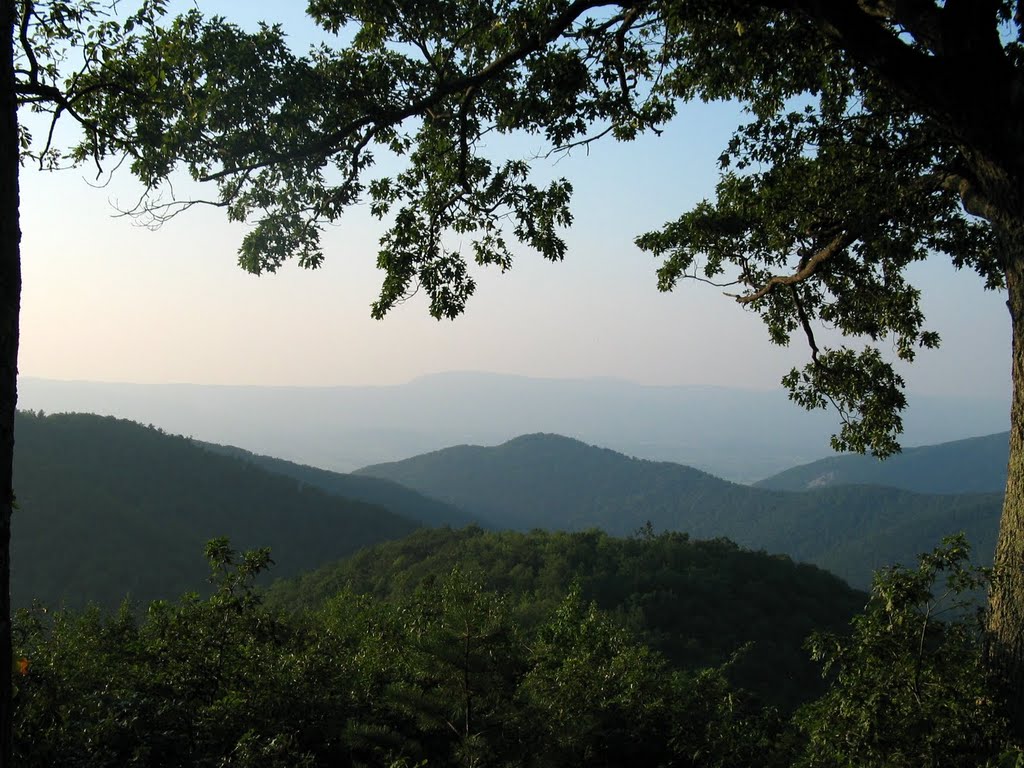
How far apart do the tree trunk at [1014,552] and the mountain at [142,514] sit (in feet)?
203

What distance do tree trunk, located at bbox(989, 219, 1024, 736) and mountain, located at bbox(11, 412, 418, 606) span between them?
61917 millimetres

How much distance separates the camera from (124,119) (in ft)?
17.6

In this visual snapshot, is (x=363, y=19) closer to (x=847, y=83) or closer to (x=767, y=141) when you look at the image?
(x=767, y=141)

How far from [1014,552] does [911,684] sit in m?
1.42

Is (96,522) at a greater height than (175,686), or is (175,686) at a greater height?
(175,686)

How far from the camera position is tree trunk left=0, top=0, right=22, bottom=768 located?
9.27ft

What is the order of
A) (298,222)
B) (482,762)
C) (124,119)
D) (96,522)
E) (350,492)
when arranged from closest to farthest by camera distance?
(482,762) < (124,119) < (298,222) < (96,522) < (350,492)

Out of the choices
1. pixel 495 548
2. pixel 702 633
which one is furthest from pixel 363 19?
pixel 495 548

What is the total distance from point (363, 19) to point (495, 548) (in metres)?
56.8

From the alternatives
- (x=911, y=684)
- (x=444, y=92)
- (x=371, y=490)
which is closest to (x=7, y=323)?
(x=444, y=92)

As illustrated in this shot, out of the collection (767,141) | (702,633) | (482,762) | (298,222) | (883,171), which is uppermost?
(767,141)

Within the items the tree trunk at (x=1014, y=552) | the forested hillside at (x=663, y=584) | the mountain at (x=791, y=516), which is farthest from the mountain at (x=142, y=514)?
the tree trunk at (x=1014, y=552)

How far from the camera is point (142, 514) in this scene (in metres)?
79.8

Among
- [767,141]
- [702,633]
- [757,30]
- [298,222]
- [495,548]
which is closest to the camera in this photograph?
[757,30]
